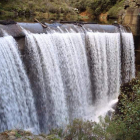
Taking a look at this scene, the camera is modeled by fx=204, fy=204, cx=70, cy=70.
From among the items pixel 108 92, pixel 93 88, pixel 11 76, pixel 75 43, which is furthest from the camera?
pixel 108 92

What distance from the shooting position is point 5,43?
6.34 m

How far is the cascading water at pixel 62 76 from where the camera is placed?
636cm

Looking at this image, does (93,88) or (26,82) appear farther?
(93,88)

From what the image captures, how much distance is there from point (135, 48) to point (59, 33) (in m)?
6.00

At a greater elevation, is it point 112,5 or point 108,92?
point 112,5

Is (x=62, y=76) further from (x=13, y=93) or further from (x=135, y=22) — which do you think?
(x=135, y=22)

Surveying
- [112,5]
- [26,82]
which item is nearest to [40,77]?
[26,82]

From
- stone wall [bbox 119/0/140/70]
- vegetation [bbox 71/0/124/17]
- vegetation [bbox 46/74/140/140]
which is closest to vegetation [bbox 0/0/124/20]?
vegetation [bbox 71/0/124/17]

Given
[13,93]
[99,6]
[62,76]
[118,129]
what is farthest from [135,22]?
[99,6]

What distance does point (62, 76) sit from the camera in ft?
27.5

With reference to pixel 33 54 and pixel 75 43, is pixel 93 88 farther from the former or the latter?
pixel 33 54

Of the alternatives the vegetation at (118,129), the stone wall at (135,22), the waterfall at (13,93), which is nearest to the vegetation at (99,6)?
the stone wall at (135,22)

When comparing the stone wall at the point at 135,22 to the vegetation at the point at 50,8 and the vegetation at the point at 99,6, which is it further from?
the vegetation at the point at 99,6

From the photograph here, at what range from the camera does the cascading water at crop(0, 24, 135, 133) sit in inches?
250
